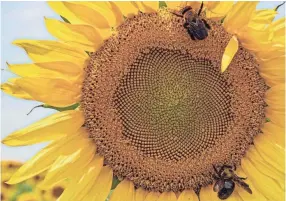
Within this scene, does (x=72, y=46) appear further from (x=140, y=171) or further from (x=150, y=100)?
(x=140, y=171)

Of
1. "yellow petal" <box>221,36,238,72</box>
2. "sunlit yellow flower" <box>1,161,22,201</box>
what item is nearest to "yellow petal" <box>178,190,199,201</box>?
"yellow petal" <box>221,36,238,72</box>

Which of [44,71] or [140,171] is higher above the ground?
[44,71]

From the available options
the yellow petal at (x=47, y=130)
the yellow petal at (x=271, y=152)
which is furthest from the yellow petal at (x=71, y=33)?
the yellow petal at (x=271, y=152)

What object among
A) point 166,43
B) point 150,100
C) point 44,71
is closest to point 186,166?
point 150,100

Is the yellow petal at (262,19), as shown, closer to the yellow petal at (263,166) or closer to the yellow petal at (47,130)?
the yellow petal at (263,166)

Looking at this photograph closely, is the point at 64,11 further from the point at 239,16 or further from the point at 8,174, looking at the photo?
the point at 8,174

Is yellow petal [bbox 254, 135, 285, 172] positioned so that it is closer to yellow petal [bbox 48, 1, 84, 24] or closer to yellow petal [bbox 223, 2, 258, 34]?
yellow petal [bbox 223, 2, 258, 34]

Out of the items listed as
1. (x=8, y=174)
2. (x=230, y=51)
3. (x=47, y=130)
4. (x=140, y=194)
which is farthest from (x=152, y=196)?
(x=8, y=174)
